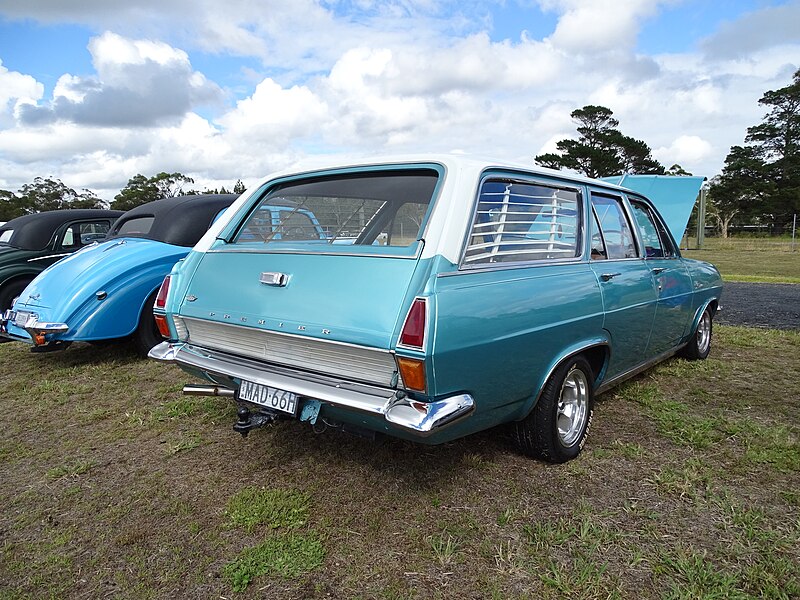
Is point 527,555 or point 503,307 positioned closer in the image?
point 527,555

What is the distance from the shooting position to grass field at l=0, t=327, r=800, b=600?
7.36ft

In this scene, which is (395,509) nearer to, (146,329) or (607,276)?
(607,276)

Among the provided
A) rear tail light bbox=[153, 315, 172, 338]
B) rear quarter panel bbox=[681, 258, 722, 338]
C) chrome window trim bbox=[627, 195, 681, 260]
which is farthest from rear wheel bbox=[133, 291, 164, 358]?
rear quarter panel bbox=[681, 258, 722, 338]

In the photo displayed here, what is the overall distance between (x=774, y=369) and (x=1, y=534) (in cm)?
593

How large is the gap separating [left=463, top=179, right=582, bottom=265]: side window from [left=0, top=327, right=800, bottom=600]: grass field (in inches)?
49.4

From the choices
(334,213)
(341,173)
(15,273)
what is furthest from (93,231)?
(341,173)

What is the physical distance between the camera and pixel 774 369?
5055mm

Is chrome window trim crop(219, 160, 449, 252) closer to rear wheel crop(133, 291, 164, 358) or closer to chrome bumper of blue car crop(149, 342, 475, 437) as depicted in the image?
chrome bumper of blue car crop(149, 342, 475, 437)

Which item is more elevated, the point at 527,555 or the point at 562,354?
the point at 562,354

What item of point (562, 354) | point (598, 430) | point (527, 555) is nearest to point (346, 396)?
point (527, 555)

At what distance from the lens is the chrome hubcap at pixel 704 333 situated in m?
5.41

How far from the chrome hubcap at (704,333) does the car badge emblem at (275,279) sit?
4389mm

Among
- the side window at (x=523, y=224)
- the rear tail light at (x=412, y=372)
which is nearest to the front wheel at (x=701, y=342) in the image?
the side window at (x=523, y=224)

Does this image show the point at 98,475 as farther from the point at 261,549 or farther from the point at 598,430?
the point at 598,430
